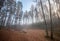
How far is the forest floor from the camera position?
3.42 meters

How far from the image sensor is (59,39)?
3.34 metres

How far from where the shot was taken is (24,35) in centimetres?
345

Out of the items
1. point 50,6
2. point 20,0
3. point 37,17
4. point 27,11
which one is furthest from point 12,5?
point 50,6

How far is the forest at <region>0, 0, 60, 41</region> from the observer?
3430mm

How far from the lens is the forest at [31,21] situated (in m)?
3.43

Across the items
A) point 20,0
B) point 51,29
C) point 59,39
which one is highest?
point 20,0

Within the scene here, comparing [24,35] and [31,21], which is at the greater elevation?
[31,21]

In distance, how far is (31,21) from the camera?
11.6 feet

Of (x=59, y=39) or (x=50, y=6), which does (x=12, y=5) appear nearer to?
(x=50, y=6)

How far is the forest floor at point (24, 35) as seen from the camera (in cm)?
342

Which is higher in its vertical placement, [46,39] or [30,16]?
[30,16]

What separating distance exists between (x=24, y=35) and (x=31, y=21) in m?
0.49

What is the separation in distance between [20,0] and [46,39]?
1496mm

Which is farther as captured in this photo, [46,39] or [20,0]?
[20,0]
